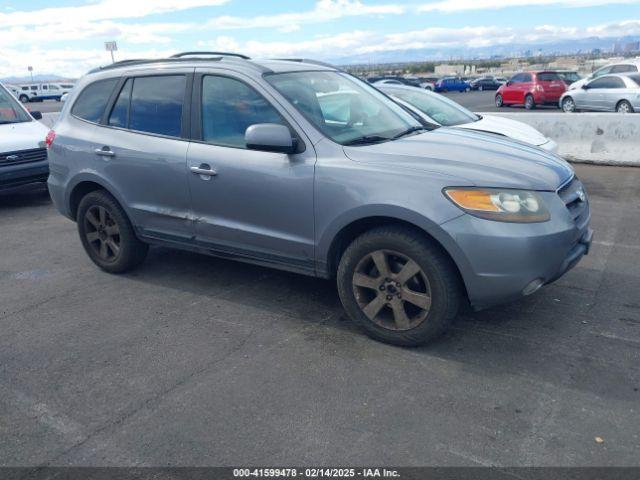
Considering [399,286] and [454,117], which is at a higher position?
[454,117]

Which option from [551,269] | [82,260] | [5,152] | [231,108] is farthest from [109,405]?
[5,152]

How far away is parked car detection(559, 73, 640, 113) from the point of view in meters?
19.0

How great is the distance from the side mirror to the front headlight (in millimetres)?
1118

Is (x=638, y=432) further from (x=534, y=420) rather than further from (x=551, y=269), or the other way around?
(x=551, y=269)

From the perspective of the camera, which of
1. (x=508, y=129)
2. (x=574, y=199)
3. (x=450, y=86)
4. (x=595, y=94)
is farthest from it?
(x=450, y=86)

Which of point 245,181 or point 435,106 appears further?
point 435,106

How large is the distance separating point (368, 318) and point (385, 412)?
88 cm

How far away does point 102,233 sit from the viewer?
5.73 metres

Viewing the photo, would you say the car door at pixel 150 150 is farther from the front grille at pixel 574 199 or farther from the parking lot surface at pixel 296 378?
the front grille at pixel 574 199

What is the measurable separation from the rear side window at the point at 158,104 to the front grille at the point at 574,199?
286cm

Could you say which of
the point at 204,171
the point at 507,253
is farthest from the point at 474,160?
the point at 204,171

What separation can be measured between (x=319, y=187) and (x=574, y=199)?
65.8 inches

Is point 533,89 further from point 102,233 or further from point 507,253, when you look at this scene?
point 507,253

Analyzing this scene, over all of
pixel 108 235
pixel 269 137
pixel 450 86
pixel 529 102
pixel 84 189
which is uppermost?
pixel 269 137
